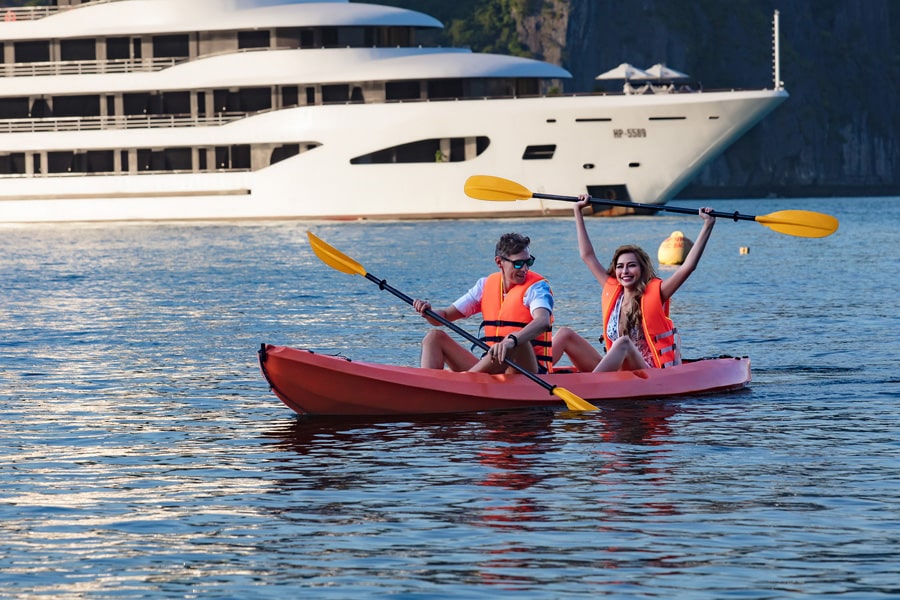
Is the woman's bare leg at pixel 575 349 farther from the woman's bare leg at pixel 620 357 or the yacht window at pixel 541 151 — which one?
the yacht window at pixel 541 151

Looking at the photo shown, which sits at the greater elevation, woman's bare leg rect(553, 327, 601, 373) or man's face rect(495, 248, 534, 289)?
man's face rect(495, 248, 534, 289)

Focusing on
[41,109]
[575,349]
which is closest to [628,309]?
[575,349]

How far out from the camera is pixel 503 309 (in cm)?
1237

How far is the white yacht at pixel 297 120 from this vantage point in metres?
49.6

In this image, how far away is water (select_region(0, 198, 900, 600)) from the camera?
7648mm

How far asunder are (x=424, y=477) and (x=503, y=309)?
8.44 feet

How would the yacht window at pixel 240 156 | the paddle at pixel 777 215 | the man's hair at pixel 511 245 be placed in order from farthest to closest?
the yacht window at pixel 240 156 → the paddle at pixel 777 215 → the man's hair at pixel 511 245

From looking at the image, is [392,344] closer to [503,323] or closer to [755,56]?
[503,323]

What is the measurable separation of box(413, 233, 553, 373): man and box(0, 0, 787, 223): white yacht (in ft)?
120

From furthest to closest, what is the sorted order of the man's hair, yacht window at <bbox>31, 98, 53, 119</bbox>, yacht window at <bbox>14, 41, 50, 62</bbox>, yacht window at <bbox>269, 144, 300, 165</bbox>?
yacht window at <bbox>31, 98, 53, 119</bbox>, yacht window at <bbox>14, 41, 50, 62</bbox>, yacht window at <bbox>269, 144, 300, 165</bbox>, the man's hair

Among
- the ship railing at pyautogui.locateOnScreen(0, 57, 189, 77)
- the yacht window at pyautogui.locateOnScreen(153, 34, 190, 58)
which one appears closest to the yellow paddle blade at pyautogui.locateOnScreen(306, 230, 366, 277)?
the ship railing at pyautogui.locateOnScreen(0, 57, 189, 77)

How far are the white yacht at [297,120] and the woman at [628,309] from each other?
1419 inches

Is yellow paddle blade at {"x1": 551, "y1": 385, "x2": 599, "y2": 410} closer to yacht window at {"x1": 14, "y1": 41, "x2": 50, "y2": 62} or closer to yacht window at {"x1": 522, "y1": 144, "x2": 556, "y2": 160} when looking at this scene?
yacht window at {"x1": 522, "y1": 144, "x2": 556, "y2": 160}

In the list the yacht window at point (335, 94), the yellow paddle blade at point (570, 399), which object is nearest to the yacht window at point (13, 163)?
the yacht window at point (335, 94)
